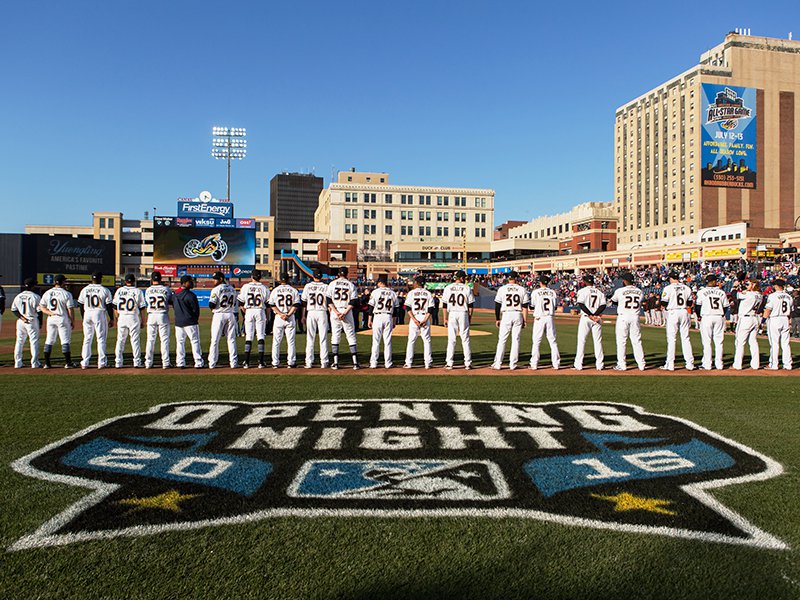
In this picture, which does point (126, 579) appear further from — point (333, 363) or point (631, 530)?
point (333, 363)

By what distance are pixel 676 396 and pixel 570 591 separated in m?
6.27

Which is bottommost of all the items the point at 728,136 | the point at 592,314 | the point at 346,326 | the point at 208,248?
the point at 346,326

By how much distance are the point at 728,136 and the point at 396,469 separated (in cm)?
7667

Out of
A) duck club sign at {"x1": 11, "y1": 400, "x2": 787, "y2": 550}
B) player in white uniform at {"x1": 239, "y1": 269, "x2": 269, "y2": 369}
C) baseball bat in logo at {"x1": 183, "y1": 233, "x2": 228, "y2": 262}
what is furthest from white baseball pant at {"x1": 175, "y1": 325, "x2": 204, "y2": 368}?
baseball bat in logo at {"x1": 183, "y1": 233, "x2": 228, "y2": 262}

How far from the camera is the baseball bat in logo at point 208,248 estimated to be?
39.8m

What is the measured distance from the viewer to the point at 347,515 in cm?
373

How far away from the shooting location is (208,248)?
3997 cm

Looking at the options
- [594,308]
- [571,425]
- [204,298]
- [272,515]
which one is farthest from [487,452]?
[204,298]

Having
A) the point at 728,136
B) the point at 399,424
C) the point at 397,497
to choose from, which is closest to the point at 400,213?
the point at 728,136

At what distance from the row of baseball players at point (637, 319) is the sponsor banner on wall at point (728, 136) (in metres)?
61.7

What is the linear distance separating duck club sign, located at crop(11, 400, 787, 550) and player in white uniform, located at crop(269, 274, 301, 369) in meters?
4.31

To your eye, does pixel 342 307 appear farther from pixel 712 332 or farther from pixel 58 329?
pixel 712 332

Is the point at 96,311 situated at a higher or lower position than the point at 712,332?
higher

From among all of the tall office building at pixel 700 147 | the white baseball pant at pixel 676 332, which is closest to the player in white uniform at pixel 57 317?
the white baseball pant at pixel 676 332
